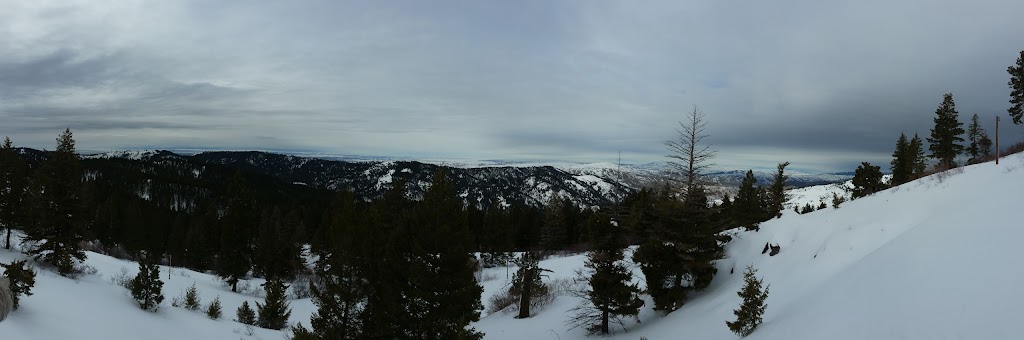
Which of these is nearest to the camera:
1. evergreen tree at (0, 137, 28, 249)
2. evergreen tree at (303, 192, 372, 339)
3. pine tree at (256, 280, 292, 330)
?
evergreen tree at (303, 192, 372, 339)

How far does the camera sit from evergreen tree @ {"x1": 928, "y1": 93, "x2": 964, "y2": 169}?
150 feet

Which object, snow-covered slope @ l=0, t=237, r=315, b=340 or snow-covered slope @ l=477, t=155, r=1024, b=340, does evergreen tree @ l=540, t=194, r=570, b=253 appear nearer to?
snow-covered slope @ l=0, t=237, r=315, b=340

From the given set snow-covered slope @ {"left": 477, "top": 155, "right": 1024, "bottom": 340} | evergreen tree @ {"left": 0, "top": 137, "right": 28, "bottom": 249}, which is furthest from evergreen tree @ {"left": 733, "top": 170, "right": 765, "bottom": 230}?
evergreen tree @ {"left": 0, "top": 137, "right": 28, "bottom": 249}

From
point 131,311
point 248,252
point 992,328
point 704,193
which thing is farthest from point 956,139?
point 248,252

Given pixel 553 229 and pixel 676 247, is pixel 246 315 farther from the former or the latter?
pixel 553 229

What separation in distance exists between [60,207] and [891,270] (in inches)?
1799

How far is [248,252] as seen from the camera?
147 ft

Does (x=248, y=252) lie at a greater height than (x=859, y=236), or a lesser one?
lesser

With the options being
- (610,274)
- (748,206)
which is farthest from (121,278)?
(748,206)

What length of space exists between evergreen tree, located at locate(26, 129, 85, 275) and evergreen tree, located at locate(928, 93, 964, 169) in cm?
7663

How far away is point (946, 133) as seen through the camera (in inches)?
1820

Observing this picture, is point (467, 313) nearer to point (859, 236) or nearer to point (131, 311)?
point (859, 236)

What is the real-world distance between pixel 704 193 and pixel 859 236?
21.3ft

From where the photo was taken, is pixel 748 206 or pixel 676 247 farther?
pixel 748 206
